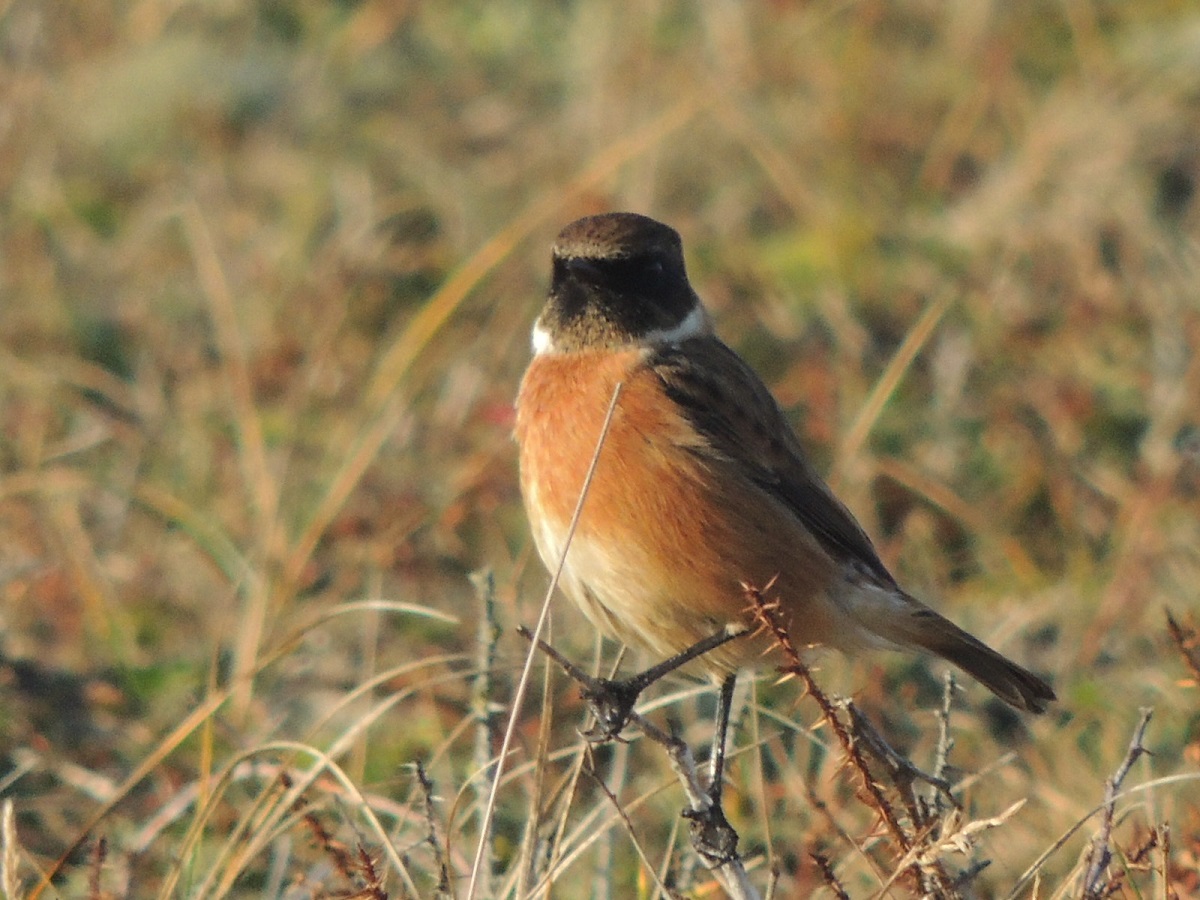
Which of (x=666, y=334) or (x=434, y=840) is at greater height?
(x=666, y=334)

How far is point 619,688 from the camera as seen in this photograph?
4188mm

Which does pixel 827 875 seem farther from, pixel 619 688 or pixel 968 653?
pixel 968 653

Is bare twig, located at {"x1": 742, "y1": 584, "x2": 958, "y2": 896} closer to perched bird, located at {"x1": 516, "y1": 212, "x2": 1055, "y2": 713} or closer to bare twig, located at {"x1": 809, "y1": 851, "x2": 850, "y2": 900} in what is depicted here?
bare twig, located at {"x1": 809, "y1": 851, "x2": 850, "y2": 900}

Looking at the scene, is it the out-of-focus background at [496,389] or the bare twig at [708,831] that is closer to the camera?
the bare twig at [708,831]

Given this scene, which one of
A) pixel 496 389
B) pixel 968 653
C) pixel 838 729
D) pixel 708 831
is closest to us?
pixel 838 729

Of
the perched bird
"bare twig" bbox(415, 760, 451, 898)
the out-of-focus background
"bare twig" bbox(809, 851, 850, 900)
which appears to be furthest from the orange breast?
"bare twig" bbox(809, 851, 850, 900)

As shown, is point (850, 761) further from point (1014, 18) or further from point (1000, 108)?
point (1014, 18)

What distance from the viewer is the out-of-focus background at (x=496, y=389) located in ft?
15.7

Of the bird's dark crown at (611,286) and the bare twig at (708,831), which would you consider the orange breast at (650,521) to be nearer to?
the bird's dark crown at (611,286)

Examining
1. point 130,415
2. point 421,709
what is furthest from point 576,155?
point 421,709

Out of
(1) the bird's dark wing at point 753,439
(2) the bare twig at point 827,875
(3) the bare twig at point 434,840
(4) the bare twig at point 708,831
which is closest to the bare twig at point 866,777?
(2) the bare twig at point 827,875

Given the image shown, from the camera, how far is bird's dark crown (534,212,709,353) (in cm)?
491

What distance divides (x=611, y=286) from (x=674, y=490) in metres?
0.63

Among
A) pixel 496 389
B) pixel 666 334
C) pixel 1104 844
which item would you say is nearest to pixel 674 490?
pixel 666 334
